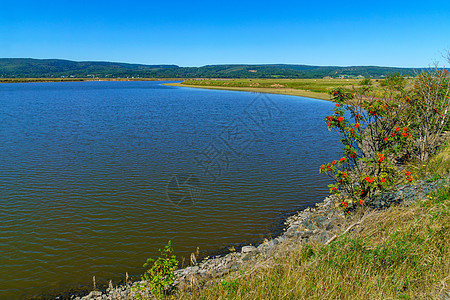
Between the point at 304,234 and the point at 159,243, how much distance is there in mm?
4698

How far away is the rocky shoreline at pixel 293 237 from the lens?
286 inches

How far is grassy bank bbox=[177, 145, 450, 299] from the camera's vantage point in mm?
4832

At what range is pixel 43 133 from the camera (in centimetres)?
2584

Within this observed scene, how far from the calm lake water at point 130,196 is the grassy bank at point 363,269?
4.03 m

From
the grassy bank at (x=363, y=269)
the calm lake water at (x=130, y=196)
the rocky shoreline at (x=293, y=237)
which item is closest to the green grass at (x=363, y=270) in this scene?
the grassy bank at (x=363, y=269)

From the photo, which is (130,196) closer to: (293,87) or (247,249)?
(247,249)

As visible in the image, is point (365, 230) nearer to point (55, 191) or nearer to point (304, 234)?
point (304, 234)

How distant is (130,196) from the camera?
13.2m

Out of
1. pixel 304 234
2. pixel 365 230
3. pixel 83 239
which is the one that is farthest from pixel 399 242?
pixel 83 239

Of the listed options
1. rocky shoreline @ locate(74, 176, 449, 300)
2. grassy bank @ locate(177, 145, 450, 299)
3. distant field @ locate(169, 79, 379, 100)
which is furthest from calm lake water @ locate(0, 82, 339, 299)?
distant field @ locate(169, 79, 379, 100)

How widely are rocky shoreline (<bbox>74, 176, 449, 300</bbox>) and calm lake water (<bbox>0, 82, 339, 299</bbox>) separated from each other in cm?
66

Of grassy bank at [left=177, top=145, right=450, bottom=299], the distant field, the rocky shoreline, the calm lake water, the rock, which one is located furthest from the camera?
the distant field

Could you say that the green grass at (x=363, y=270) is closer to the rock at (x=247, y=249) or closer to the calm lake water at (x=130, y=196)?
the rock at (x=247, y=249)

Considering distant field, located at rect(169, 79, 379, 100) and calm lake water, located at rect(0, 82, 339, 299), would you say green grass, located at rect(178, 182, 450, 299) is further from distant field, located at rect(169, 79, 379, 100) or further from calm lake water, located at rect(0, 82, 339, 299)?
distant field, located at rect(169, 79, 379, 100)
